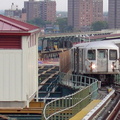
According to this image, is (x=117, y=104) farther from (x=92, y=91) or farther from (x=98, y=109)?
(x=98, y=109)

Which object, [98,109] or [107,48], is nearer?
[98,109]

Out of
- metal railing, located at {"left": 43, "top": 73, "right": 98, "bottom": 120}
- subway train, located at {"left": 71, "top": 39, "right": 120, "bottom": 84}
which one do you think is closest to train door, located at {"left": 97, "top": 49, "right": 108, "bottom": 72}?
subway train, located at {"left": 71, "top": 39, "right": 120, "bottom": 84}

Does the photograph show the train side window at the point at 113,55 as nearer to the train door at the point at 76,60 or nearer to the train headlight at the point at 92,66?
the train headlight at the point at 92,66

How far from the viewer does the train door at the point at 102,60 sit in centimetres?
2803

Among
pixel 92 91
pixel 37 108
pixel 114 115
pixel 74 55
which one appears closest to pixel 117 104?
pixel 92 91

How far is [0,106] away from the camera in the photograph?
1677 cm

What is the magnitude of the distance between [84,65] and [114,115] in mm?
10001

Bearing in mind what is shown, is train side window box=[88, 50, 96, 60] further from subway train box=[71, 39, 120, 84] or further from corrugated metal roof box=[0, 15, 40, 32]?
corrugated metal roof box=[0, 15, 40, 32]

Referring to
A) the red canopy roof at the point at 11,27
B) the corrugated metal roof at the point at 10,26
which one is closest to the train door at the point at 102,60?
the red canopy roof at the point at 11,27

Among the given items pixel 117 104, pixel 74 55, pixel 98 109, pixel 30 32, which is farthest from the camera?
pixel 74 55

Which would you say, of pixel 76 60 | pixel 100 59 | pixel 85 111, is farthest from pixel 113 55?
pixel 85 111

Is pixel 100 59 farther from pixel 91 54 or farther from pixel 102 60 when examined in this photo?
pixel 91 54

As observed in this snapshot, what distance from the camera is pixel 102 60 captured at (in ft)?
92.2

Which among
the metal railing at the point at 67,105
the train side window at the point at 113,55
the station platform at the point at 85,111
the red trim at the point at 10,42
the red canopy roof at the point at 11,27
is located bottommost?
the station platform at the point at 85,111
